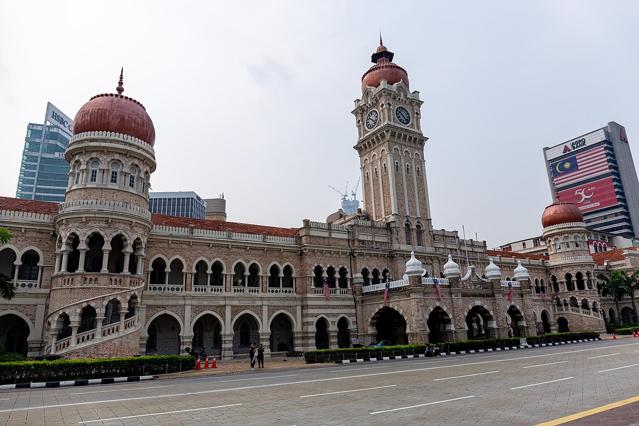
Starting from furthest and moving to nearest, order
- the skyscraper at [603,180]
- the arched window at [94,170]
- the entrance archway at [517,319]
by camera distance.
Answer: the skyscraper at [603,180], the entrance archway at [517,319], the arched window at [94,170]

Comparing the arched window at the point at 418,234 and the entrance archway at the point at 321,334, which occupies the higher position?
the arched window at the point at 418,234

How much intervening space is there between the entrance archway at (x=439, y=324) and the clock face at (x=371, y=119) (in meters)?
19.0

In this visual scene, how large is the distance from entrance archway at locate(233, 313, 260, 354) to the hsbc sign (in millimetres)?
114003

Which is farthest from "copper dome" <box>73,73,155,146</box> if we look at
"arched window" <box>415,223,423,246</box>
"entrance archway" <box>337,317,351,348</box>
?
"arched window" <box>415,223,423,246</box>

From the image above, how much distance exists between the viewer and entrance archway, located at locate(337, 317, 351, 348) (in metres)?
33.8

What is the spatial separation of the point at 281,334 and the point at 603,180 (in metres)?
110

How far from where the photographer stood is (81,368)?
694 inches

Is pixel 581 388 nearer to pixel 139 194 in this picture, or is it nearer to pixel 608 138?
pixel 139 194

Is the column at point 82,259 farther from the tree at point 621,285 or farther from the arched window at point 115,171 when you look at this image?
the tree at point 621,285

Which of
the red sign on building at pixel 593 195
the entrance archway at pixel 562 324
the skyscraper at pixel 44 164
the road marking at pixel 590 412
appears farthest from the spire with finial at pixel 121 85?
the red sign on building at pixel 593 195

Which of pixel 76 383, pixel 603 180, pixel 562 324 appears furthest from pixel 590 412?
pixel 603 180

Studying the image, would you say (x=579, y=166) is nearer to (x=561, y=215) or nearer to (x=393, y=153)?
(x=561, y=215)

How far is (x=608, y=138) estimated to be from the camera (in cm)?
11119

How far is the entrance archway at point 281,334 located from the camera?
1286 inches
